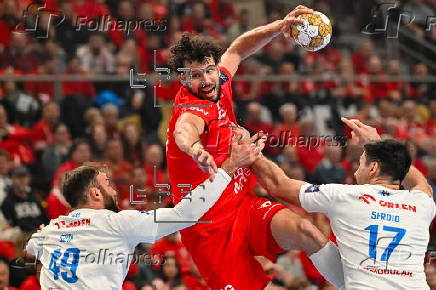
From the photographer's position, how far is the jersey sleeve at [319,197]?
678 centimetres

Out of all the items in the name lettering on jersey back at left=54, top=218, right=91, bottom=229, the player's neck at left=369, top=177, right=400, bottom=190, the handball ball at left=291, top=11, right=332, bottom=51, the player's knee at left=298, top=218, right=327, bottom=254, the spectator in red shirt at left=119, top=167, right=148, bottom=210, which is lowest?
the spectator in red shirt at left=119, top=167, right=148, bottom=210

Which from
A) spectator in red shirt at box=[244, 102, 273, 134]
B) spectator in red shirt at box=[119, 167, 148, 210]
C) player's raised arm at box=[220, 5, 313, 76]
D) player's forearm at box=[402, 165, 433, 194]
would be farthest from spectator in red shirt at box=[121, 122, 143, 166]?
player's forearm at box=[402, 165, 433, 194]

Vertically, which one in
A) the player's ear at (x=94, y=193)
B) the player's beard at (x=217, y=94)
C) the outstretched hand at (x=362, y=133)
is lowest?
the player's ear at (x=94, y=193)

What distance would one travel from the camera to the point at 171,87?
13.5 m

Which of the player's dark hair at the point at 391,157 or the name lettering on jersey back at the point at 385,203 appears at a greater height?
the player's dark hair at the point at 391,157

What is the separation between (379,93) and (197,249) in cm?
876

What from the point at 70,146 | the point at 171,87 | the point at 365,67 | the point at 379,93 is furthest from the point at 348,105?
the point at 70,146

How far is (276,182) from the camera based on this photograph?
23.6ft

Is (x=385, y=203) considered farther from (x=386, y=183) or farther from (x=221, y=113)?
(x=221, y=113)

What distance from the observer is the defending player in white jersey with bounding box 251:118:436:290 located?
6613mm

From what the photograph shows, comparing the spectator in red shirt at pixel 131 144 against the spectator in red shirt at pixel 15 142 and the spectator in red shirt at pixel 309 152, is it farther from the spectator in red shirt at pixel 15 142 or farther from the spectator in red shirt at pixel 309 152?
the spectator in red shirt at pixel 309 152

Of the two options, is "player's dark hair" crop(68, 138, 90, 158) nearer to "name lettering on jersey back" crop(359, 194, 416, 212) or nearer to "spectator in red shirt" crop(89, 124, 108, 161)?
"spectator in red shirt" crop(89, 124, 108, 161)

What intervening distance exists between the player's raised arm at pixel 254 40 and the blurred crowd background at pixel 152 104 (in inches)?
97.9

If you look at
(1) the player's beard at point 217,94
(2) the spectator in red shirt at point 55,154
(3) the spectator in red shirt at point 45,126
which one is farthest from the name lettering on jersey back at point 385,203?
(3) the spectator in red shirt at point 45,126
